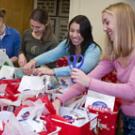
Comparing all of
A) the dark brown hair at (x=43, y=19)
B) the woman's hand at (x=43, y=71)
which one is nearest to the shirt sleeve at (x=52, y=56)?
the woman's hand at (x=43, y=71)

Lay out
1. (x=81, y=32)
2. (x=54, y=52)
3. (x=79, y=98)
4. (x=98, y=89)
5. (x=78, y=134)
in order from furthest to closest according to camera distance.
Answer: (x=54, y=52)
(x=81, y=32)
(x=79, y=98)
(x=98, y=89)
(x=78, y=134)

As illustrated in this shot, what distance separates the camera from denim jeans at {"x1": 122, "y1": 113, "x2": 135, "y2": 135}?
5.05ft

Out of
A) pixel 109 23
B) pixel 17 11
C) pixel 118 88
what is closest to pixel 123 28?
pixel 109 23

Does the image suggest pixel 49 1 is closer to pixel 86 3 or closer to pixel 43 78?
pixel 86 3

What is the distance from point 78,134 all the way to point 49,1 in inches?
132

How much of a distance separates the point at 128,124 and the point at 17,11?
10.3 ft

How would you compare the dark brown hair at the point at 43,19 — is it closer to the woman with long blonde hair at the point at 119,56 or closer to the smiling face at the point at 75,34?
the smiling face at the point at 75,34

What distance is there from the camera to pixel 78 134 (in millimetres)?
1188

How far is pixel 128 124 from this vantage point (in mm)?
1563

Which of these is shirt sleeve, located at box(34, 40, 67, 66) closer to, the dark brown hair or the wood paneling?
the dark brown hair

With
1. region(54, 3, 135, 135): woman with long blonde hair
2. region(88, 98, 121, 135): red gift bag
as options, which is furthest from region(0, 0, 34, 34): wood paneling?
region(88, 98, 121, 135): red gift bag

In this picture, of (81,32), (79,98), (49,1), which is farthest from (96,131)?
(49,1)

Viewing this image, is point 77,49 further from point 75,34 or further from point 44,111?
point 44,111

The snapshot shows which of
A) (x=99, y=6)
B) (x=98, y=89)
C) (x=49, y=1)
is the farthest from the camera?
A: (x=49, y=1)
